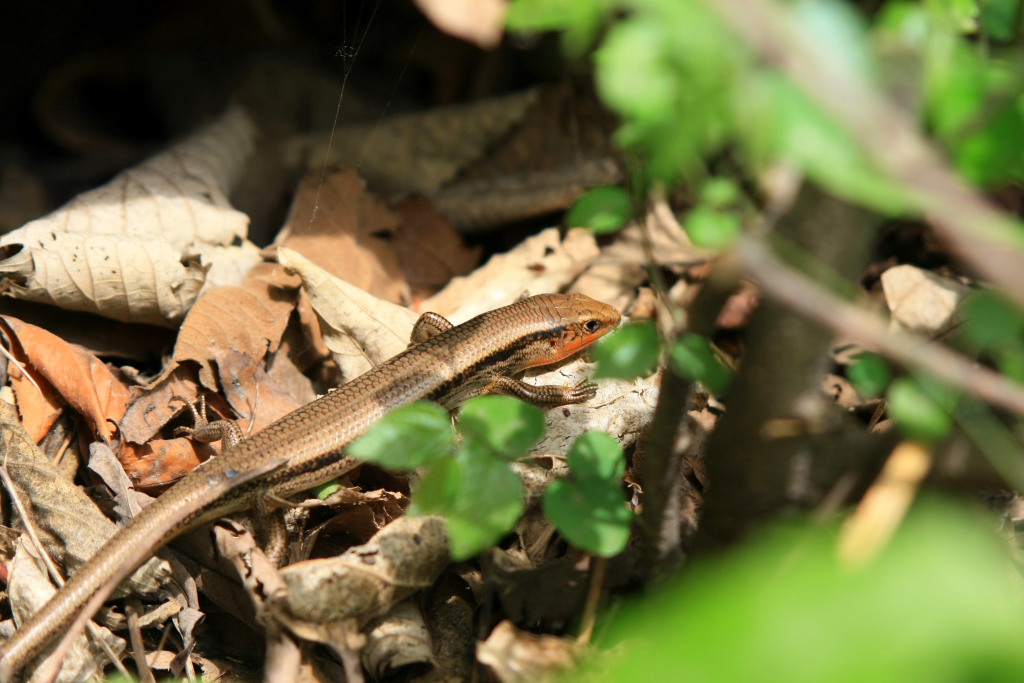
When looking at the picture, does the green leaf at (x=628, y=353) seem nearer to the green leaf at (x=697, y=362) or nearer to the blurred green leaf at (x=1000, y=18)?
the green leaf at (x=697, y=362)

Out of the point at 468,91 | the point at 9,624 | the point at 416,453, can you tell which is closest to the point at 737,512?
the point at 416,453

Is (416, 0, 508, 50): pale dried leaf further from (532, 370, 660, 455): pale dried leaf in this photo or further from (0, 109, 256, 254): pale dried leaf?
(532, 370, 660, 455): pale dried leaf

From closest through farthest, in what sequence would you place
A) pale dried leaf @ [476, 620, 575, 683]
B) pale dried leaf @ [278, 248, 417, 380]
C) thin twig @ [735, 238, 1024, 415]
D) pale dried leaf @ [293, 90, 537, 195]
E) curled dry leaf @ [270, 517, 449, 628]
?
thin twig @ [735, 238, 1024, 415]
pale dried leaf @ [476, 620, 575, 683]
curled dry leaf @ [270, 517, 449, 628]
pale dried leaf @ [278, 248, 417, 380]
pale dried leaf @ [293, 90, 537, 195]

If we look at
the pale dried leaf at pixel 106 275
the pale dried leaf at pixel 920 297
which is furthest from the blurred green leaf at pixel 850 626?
the pale dried leaf at pixel 106 275

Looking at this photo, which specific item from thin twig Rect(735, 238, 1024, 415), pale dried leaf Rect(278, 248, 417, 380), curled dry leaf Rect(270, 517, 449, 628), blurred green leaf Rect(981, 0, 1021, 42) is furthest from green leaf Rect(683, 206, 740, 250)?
pale dried leaf Rect(278, 248, 417, 380)

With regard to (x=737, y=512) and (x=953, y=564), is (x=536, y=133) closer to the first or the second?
(x=737, y=512)
